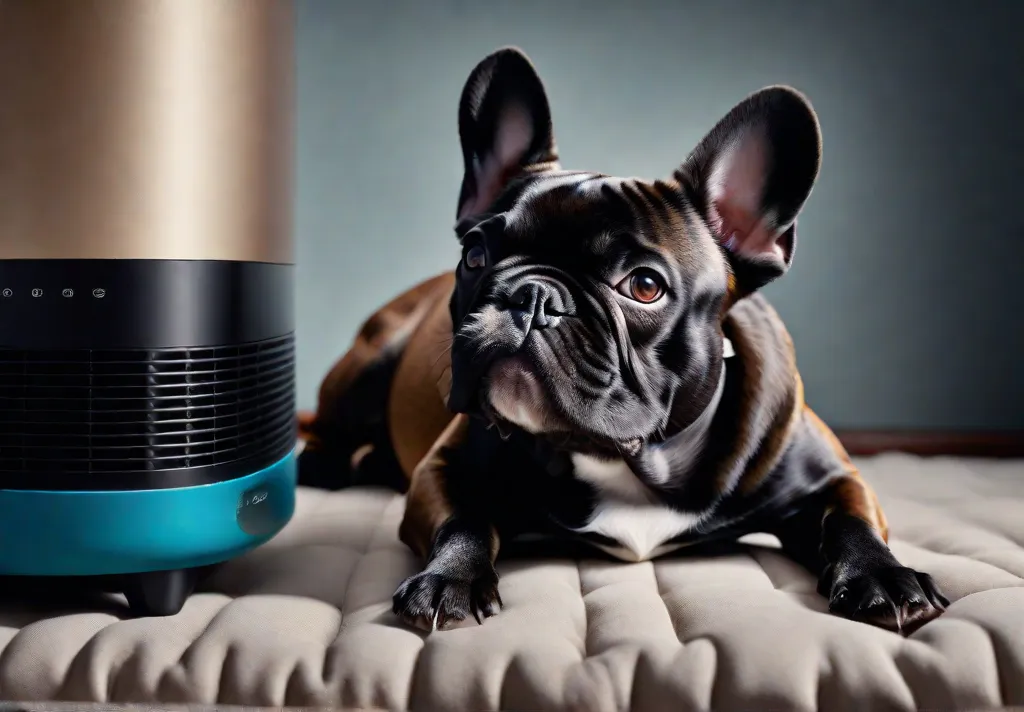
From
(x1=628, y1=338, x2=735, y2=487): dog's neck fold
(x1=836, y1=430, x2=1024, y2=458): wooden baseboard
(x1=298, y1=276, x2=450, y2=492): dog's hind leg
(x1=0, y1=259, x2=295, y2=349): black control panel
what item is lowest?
(x1=836, y1=430, x2=1024, y2=458): wooden baseboard

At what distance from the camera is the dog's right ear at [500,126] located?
92 cm

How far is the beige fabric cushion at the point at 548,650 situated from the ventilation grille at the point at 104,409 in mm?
141

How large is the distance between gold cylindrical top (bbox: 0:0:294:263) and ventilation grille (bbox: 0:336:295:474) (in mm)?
90

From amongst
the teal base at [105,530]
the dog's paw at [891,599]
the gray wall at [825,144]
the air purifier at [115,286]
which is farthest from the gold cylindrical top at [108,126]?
the gray wall at [825,144]

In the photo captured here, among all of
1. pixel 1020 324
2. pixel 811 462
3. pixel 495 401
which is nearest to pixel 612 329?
pixel 495 401

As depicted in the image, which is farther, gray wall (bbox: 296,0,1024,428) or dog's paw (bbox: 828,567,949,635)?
gray wall (bbox: 296,0,1024,428)

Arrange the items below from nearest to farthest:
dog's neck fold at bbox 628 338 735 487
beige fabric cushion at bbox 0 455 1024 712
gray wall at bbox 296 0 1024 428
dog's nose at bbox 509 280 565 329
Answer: beige fabric cushion at bbox 0 455 1024 712
dog's nose at bbox 509 280 565 329
dog's neck fold at bbox 628 338 735 487
gray wall at bbox 296 0 1024 428

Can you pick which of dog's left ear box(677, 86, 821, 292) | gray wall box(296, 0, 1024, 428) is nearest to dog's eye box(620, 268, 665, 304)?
dog's left ear box(677, 86, 821, 292)

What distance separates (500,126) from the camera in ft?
3.11

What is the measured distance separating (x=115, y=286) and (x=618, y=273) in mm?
435

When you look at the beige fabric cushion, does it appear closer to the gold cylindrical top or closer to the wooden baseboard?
the gold cylindrical top

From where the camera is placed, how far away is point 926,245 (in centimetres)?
170

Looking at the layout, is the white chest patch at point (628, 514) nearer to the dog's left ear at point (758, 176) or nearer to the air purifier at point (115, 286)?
the dog's left ear at point (758, 176)

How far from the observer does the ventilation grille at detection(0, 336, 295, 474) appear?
73 cm
